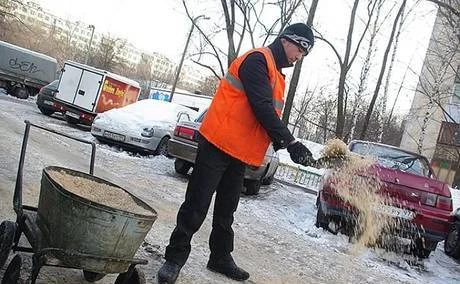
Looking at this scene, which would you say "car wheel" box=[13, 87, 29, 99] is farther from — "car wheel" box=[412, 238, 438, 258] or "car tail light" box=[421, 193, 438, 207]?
"car tail light" box=[421, 193, 438, 207]

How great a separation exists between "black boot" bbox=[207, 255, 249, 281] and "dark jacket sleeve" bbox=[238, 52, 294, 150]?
1.22 m

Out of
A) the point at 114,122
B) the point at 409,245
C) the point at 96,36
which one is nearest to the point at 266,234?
the point at 409,245

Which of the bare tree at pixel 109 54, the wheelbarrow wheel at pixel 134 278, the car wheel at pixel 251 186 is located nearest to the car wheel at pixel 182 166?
the car wheel at pixel 251 186

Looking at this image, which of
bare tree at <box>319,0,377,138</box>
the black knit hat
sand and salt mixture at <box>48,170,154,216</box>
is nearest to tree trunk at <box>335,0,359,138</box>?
bare tree at <box>319,0,377,138</box>

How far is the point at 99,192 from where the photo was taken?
11.7 feet

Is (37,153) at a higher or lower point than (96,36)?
lower

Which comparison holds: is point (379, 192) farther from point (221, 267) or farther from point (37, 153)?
point (37, 153)

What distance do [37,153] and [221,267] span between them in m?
5.33

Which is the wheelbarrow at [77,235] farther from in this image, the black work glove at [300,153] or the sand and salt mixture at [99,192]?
the black work glove at [300,153]

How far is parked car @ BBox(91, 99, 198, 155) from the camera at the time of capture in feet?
42.6

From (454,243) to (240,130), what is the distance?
6.54 meters

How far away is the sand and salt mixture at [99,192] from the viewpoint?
3387 millimetres

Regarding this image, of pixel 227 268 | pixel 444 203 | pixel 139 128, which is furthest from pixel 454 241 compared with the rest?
pixel 139 128

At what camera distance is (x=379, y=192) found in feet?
22.0
